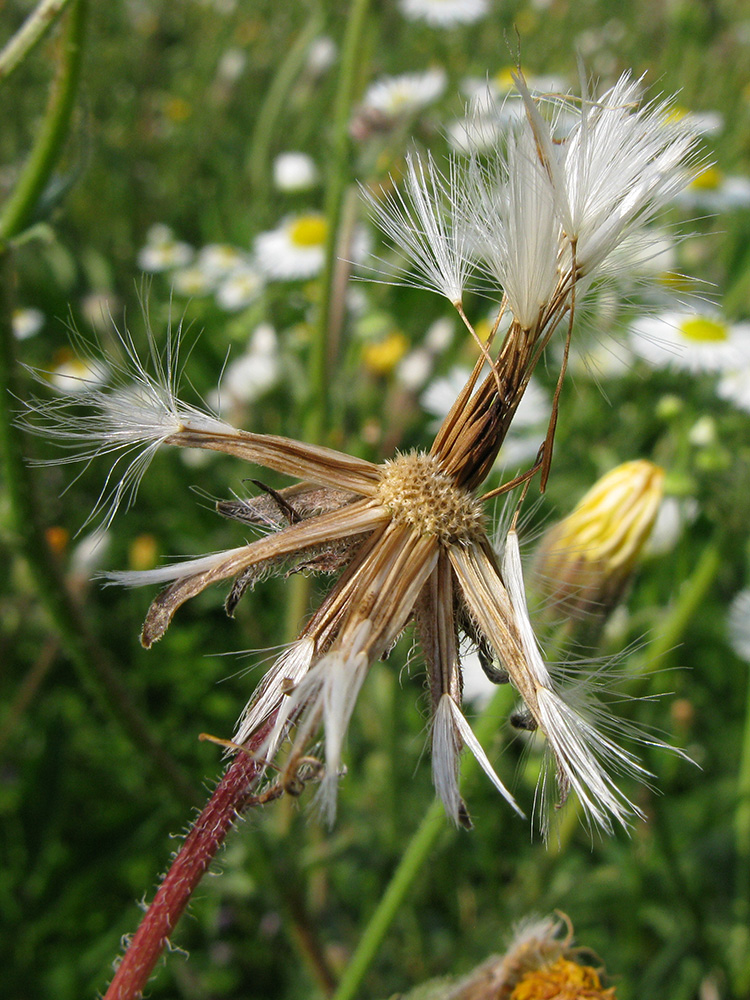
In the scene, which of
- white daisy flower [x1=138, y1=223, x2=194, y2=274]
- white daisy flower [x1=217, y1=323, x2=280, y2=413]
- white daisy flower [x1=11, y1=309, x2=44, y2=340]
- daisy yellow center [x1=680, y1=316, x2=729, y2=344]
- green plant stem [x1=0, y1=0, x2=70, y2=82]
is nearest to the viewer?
green plant stem [x1=0, y1=0, x2=70, y2=82]

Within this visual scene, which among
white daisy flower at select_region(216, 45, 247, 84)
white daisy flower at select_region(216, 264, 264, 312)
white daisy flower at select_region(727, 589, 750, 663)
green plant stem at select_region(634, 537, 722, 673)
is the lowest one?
white daisy flower at select_region(727, 589, 750, 663)

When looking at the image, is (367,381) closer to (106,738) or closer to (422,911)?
(106,738)

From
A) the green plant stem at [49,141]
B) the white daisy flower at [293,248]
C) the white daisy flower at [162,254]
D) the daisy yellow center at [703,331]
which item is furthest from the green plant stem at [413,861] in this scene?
the white daisy flower at [162,254]

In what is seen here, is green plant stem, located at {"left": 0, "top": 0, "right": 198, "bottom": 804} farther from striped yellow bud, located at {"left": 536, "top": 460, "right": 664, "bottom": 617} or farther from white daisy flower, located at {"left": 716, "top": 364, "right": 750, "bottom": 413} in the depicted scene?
white daisy flower, located at {"left": 716, "top": 364, "right": 750, "bottom": 413}

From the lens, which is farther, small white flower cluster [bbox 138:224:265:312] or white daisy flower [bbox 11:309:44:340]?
small white flower cluster [bbox 138:224:265:312]

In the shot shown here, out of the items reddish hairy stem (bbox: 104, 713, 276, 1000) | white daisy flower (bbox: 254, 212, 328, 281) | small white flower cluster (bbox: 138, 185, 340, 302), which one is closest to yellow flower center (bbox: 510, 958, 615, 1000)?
reddish hairy stem (bbox: 104, 713, 276, 1000)

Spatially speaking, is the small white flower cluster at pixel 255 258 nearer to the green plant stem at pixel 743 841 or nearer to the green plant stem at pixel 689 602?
the green plant stem at pixel 689 602
